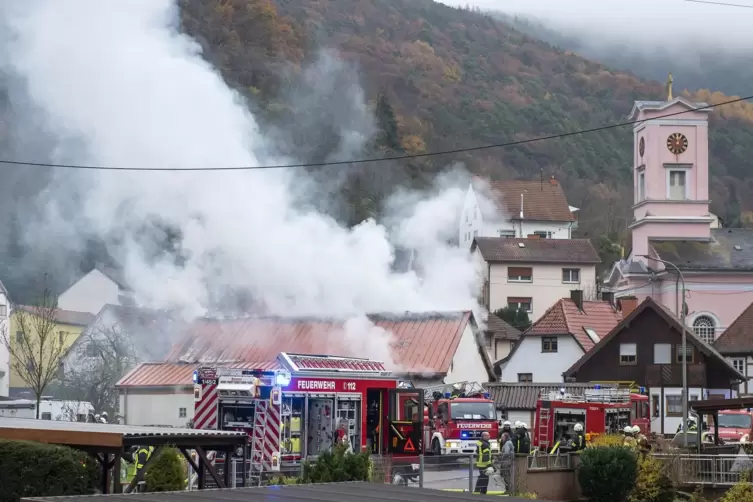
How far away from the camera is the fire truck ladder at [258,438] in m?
29.7

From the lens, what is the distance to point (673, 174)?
94250 mm

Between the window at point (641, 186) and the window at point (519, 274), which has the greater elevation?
the window at point (641, 186)

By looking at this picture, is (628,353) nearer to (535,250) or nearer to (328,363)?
(328,363)

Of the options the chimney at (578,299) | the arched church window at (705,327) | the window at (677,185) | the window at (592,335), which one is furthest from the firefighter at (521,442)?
the window at (677,185)

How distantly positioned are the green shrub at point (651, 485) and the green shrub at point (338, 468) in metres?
8.08

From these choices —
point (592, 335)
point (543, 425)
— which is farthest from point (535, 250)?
point (543, 425)

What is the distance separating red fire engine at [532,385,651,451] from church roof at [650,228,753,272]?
48636 millimetres

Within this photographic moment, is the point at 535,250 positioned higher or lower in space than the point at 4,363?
higher

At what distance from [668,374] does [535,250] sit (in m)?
41.3

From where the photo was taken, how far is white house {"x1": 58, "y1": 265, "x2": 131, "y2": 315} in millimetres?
→ 76500

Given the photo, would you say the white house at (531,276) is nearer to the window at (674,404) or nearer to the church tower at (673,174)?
the church tower at (673,174)

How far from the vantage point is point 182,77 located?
49.7 metres

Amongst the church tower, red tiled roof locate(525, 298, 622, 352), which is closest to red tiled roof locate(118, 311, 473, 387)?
red tiled roof locate(525, 298, 622, 352)

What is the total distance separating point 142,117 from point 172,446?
3156 centimetres
